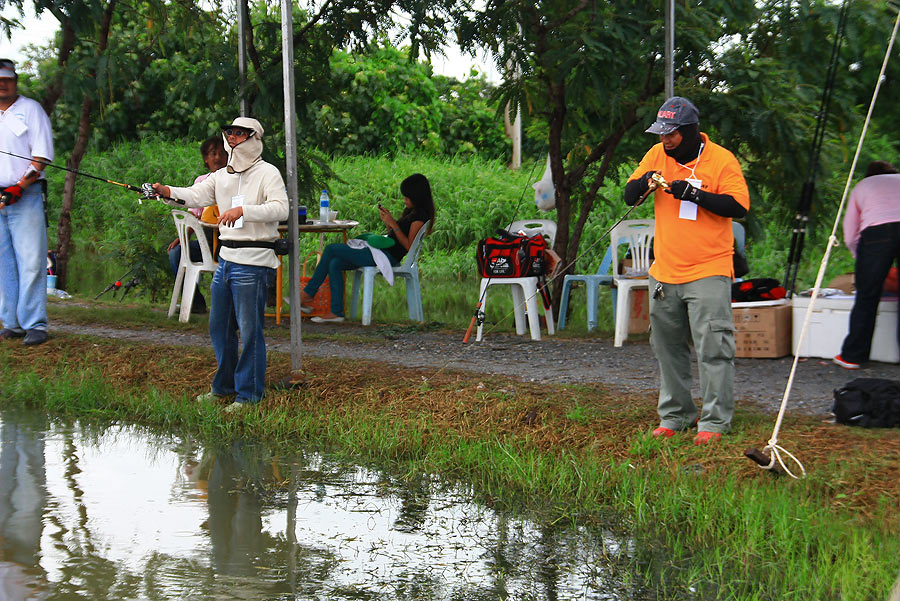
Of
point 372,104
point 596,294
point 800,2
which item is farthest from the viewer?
point 372,104

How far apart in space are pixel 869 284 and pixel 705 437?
306cm

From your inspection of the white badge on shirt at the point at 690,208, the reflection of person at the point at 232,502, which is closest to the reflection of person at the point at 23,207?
the reflection of person at the point at 232,502

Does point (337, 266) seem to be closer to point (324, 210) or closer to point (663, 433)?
point (324, 210)

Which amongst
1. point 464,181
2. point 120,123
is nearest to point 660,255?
point 464,181

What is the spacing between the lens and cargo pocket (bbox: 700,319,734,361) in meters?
5.30

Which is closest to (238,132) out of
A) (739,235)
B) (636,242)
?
(636,242)

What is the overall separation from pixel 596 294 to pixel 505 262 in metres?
1.14

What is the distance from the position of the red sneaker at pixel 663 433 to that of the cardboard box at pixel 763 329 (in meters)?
2.86

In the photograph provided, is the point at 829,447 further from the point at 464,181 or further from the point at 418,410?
the point at 464,181

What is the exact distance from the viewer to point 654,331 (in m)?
5.62

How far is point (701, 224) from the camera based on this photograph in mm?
5324

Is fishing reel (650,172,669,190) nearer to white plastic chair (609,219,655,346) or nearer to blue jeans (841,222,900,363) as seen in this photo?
blue jeans (841,222,900,363)

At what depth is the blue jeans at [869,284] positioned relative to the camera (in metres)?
7.64

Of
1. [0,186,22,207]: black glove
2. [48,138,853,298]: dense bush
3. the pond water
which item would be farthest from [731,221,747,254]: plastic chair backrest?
[0,186,22,207]: black glove
